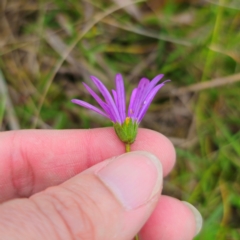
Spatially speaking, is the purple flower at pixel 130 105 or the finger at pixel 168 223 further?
the finger at pixel 168 223

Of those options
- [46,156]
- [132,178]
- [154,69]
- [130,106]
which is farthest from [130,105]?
[154,69]

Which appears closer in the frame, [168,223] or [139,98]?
[139,98]

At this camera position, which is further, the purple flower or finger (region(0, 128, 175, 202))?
finger (region(0, 128, 175, 202))

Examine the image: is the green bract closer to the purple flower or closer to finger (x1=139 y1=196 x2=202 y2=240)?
the purple flower

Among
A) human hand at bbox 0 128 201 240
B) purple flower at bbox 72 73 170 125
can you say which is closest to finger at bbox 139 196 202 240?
human hand at bbox 0 128 201 240

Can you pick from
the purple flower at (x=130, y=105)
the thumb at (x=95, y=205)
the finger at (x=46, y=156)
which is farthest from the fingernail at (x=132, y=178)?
the finger at (x=46, y=156)

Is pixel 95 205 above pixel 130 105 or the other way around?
the other way around

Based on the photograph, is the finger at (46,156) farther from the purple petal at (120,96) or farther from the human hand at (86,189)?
the purple petal at (120,96)

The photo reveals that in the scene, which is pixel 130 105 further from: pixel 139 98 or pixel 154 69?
pixel 154 69
